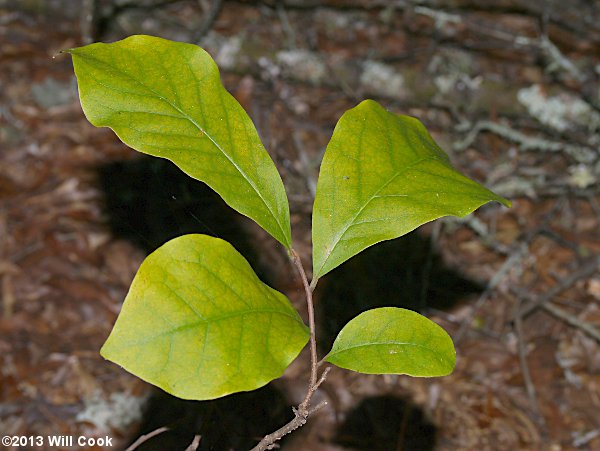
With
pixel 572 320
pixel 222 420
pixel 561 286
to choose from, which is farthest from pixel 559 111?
pixel 222 420

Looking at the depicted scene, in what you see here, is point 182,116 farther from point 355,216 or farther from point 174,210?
point 174,210

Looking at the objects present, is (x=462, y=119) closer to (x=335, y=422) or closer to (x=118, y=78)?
(x=335, y=422)

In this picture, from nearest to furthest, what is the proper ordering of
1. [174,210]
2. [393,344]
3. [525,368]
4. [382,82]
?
[393,344] < [174,210] < [525,368] < [382,82]

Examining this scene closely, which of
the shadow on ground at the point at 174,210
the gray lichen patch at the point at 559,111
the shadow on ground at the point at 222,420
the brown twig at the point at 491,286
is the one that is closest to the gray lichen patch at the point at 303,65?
the gray lichen patch at the point at 559,111

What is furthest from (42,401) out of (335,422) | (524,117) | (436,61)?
(436,61)

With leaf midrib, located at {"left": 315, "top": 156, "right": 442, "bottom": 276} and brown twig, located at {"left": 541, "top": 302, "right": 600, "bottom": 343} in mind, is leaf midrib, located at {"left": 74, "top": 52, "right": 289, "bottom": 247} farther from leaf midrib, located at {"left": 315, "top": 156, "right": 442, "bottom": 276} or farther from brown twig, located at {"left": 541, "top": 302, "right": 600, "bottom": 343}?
brown twig, located at {"left": 541, "top": 302, "right": 600, "bottom": 343}

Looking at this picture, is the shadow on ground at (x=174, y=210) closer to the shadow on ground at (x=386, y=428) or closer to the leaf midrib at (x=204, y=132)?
the shadow on ground at (x=386, y=428)
